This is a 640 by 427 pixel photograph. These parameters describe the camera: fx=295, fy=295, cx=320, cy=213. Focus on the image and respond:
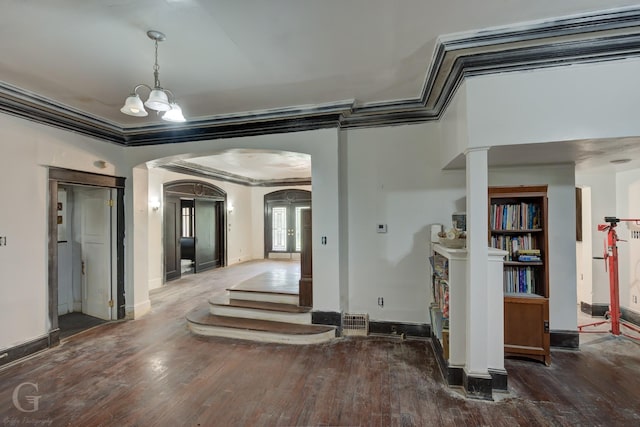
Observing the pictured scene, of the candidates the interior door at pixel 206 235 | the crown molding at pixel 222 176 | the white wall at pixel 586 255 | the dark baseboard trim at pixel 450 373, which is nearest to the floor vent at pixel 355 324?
the dark baseboard trim at pixel 450 373

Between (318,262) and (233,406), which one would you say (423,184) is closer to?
(318,262)

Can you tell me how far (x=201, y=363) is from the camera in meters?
3.20

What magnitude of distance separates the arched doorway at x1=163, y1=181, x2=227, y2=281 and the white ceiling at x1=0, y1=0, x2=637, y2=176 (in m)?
3.81

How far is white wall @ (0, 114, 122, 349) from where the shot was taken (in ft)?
10.5

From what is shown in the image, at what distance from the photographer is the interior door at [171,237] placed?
690cm

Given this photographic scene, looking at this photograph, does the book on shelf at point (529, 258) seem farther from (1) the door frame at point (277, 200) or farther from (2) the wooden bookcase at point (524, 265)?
(1) the door frame at point (277, 200)

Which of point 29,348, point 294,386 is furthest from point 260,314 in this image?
point 29,348

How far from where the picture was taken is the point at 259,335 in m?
3.78

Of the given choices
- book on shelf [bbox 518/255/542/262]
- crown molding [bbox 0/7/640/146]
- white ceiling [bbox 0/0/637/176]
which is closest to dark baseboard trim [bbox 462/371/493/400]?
book on shelf [bbox 518/255/542/262]

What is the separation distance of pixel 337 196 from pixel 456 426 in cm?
254

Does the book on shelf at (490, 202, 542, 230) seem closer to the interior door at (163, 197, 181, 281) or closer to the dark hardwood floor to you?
the dark hardwood floor

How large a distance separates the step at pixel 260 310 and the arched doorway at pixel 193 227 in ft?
9.96

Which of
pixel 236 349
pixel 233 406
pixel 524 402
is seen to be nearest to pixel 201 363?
pixel 236 349

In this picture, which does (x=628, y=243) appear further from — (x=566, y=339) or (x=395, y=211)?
(x=395, y=211)
